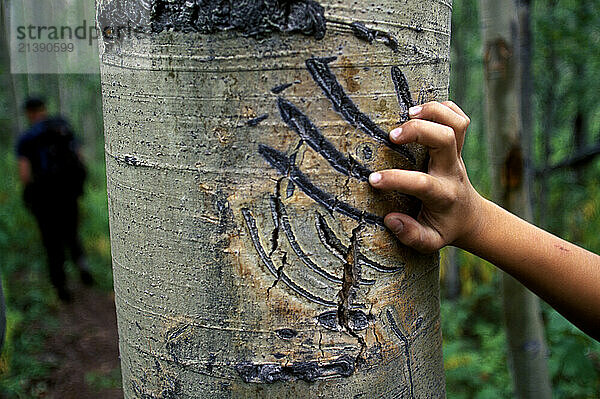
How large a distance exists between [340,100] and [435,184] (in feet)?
0.63

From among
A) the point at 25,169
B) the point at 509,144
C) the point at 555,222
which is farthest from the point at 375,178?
the point at 25,169

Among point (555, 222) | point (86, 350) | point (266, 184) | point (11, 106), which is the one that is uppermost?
point (266, 184)

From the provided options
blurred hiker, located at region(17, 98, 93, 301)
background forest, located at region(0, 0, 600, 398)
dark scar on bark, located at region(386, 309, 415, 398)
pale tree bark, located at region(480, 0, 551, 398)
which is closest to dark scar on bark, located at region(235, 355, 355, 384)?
dark scar on bark, located at region(386, 309, 415, 398)

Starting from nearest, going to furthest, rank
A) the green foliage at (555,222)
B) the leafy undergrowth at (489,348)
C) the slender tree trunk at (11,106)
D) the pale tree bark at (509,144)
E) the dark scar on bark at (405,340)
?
1. the dark scar on bark at (405,340)
2. the pale tree bark at (509,144)
3. the leafy undergrowth at (489,348)
4. the green foliage at (555,222)
5. the slender tree trunk at (11,106)

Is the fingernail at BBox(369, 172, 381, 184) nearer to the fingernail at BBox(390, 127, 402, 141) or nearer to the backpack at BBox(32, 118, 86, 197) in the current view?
the fingernail at BBox(390, 127, 402, 141)

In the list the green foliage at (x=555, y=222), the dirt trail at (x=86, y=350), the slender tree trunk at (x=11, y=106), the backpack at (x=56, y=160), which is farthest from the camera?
the slender tree trunk at (x=11, y=106)

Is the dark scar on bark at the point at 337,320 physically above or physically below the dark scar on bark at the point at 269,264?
below

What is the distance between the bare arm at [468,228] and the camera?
78 centimetres

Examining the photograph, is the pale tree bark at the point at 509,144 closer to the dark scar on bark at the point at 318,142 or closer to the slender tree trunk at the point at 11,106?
the dark scar on bark at the point at 318,142

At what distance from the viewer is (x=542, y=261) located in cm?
95

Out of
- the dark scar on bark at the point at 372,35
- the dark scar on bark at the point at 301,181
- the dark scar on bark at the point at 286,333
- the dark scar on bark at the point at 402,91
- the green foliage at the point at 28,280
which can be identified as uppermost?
the dark scar on bark at the point at 372,35

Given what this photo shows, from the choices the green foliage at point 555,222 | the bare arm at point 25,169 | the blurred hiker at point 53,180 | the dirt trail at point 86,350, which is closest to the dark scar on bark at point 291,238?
the green foliage at point 555,222

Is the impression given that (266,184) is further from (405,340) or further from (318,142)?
(405,340)

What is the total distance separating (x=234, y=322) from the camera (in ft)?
2.51
